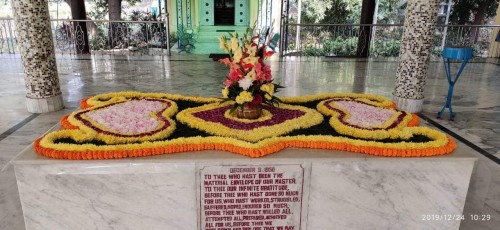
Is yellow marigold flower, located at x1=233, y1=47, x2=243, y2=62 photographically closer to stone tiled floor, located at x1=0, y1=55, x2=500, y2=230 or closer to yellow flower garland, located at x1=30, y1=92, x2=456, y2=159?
yellow flower garland, located at x1=30, y1=92, x2=456, y2=159

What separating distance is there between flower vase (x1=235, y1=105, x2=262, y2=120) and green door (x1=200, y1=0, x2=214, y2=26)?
11.5m

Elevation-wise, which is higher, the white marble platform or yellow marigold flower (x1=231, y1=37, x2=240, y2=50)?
yellow marigold flower (x1=231, y1=37, x2=240, y2=50)

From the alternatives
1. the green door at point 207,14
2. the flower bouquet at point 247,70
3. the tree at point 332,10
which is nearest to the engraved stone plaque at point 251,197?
the flower bouquet at point 247,70

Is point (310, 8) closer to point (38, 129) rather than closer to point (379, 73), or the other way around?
point (379, 73)

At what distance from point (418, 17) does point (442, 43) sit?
7.23 meters

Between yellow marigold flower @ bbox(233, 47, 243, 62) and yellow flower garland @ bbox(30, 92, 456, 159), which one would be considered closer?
yellow flower garland @ bbox(30, 92, 456, 159)

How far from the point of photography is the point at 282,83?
20.8ft

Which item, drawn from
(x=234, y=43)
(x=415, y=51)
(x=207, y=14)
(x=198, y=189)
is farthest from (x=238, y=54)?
(x=207, y=14)

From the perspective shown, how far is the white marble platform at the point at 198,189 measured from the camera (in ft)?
6.77

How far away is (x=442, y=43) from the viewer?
10.6 meters

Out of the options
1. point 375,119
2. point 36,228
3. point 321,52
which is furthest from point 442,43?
point 36,228

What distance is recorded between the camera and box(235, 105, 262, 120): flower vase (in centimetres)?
259

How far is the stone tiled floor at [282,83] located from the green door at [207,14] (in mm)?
4909

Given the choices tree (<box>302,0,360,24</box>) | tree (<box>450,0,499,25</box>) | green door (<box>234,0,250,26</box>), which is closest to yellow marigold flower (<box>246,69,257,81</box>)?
tree (<box>302,0,360,24</box>)
